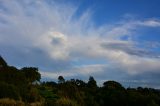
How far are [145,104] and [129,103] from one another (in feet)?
7.64

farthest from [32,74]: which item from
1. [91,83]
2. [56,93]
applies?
[91,83]

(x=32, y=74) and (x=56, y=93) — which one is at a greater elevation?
(x=32, y=74)

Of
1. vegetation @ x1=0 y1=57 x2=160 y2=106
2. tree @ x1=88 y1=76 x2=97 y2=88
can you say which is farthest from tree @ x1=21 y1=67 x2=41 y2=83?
tree @ x1=88 y1=76 x2=97 y2=88

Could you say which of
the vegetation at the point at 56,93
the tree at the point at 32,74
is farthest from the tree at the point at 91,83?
the tree at the point at 32,74

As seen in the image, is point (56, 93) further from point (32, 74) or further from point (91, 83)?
point (91, 83)

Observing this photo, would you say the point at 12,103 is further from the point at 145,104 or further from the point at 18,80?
the point at 145,104

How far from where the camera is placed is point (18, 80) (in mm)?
52562

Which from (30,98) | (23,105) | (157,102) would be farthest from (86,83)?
(23,105)

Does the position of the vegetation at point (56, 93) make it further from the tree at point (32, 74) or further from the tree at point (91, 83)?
the tree at point (91, 83)

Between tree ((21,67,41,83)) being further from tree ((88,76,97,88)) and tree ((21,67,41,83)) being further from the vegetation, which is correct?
tree ((88,76,97,88))

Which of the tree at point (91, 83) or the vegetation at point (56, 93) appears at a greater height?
the tree at point (91, 83)

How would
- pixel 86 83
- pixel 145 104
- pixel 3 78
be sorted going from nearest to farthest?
1. pixel 3 78
2. pixel 145 104
3. pixel 86 83

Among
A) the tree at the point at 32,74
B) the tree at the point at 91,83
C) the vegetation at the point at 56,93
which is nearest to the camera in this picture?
the vegetation at the point at 56,93

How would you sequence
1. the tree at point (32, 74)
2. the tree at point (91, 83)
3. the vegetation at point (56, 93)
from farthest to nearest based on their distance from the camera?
the tree at point (91, 83), the tree at point (32, 74), the vegetation at point (56, 93)
